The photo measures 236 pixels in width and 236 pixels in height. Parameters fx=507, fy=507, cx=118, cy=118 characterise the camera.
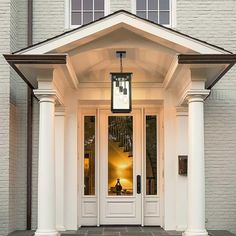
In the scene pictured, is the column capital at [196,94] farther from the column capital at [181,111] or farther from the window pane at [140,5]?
the window pane at [140,5]

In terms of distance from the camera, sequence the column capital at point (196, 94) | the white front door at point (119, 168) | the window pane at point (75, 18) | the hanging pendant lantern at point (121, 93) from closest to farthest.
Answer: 1. the column capital at point (196, 94)
2. the hanging pendant lantern at point (121, 93)
3. the white front door at point (119, 168)
4. the window pane at point (75, 18)

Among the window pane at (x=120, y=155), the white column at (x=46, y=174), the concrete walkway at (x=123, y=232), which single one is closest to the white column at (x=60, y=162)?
the concrete walkway at (x=123, y=232)

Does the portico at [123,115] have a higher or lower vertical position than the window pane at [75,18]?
lower

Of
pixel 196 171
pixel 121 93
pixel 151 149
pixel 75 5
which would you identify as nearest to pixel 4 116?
pixel 121 93

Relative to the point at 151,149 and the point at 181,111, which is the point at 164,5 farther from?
the point at 151,149

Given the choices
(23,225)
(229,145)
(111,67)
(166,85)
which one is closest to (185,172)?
(229,145)

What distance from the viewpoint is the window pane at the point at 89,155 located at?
11469 mm

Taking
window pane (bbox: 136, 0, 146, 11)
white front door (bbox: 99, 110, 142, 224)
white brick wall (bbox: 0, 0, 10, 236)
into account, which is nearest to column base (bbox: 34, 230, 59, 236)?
white brick wall (bbox: 0, 0, 10, 236)

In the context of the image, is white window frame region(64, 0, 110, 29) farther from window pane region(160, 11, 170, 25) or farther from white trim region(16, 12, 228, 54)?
white trim region(16, 12, 228, 54)

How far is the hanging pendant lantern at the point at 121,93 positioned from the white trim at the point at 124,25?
0.98m

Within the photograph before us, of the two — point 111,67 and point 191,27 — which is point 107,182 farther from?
point 191,27

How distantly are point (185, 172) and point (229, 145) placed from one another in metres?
1.19

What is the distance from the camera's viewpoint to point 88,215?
37.2 feet

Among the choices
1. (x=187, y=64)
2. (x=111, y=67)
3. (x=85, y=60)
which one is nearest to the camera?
(x=187, y=64)
